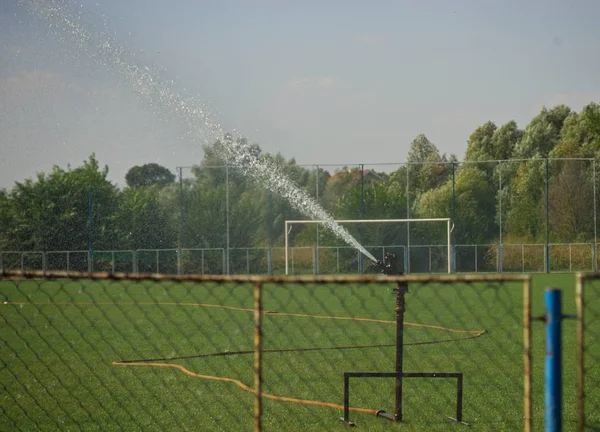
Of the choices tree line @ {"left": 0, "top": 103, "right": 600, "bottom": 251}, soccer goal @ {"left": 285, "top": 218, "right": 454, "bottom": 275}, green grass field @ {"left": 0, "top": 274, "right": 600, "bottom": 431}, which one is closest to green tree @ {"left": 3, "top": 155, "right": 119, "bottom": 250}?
tree line @ {"left": 0, "top": 103, "right": 600, "bottom": 251}

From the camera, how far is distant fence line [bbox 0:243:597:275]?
32.2m

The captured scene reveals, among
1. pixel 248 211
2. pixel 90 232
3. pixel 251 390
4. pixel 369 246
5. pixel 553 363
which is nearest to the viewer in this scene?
pixel 553 363

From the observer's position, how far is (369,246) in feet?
112

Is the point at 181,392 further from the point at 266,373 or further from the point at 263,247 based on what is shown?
the point at 263,247

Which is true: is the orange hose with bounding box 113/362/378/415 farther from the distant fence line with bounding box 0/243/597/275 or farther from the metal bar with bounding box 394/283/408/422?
the distant fence line with bounding box 0/243/597/275

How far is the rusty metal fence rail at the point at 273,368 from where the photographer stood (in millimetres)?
6301

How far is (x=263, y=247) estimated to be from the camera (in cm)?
3366

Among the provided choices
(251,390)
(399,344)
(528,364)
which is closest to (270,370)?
(251,390)

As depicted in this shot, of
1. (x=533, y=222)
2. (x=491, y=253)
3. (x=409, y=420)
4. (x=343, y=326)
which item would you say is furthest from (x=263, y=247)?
(x=409, y=420)

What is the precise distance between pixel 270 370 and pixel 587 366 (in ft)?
11.3

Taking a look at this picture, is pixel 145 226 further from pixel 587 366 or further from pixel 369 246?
pixel 587 366

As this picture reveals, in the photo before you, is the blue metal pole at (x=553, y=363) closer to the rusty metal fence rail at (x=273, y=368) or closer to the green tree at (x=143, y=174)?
the rusty metal fence rail at (x=273, y=368)

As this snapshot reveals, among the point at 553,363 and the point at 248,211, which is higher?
the point at 248,211

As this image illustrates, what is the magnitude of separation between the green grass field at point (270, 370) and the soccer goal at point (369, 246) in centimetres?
1720
